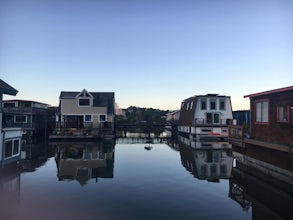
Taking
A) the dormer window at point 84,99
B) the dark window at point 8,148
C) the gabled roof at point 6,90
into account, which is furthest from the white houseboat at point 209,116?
the gabled roof at point 6,90

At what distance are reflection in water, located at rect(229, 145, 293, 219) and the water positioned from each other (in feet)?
0.85

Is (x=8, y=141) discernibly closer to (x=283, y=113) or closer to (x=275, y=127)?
(x=275, y=127)

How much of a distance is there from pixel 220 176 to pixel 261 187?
12.3ft

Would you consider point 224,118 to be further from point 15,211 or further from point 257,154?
point 15,211

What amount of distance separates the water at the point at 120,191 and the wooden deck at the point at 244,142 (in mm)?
2730

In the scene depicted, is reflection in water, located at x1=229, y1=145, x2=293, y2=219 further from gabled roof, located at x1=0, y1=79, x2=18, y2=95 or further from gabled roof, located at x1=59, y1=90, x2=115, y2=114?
gabled roof, located at x1=59, y1=90, x2=115, y2=114

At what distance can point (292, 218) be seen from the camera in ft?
34.3

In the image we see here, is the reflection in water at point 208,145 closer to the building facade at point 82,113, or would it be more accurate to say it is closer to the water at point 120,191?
the water at point 120,191

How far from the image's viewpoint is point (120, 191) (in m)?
14.0

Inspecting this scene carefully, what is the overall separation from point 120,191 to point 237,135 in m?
14.0

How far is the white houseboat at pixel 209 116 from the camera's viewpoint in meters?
44.6

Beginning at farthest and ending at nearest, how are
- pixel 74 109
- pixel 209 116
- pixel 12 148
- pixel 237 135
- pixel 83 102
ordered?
pixel 209 116 → pixel 83 102 → pixel 74 109 → pixel 237 135 → pixel 12 148

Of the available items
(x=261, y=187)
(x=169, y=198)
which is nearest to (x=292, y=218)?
(x=261, y=187)

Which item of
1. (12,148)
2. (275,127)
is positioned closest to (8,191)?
(12,148)
